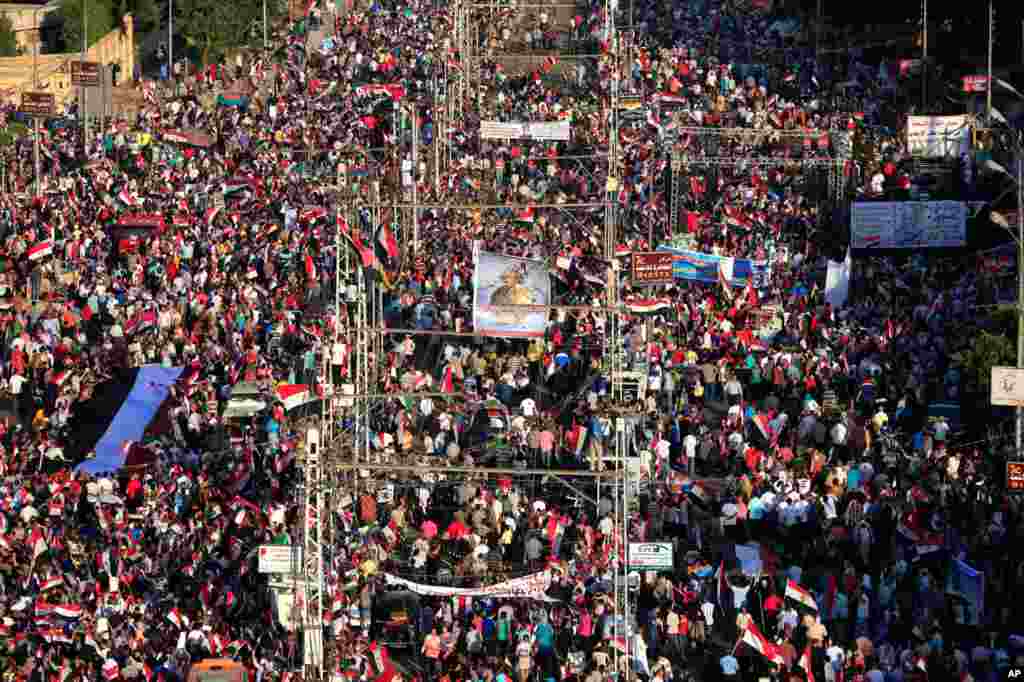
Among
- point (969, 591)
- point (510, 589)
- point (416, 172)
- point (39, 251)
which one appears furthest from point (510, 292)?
point (39, 251)

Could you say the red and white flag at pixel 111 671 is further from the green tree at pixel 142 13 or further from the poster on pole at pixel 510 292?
the green tree at pixel 142 13

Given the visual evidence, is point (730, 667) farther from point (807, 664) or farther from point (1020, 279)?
point (1020, 279)

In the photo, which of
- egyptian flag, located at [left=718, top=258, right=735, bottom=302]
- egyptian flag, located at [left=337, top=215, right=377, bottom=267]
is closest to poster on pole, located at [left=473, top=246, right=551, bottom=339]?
egyptian flag, located at [left=337, top=215, right=377, bottom=267]

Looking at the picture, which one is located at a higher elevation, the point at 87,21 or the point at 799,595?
the point at 87,21

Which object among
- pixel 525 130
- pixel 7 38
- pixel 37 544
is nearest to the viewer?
pixel 37 544

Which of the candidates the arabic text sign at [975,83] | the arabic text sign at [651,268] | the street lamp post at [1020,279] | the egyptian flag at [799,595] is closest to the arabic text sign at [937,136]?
the arabic text sign at [975,83]

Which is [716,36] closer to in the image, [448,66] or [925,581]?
[448,66]
